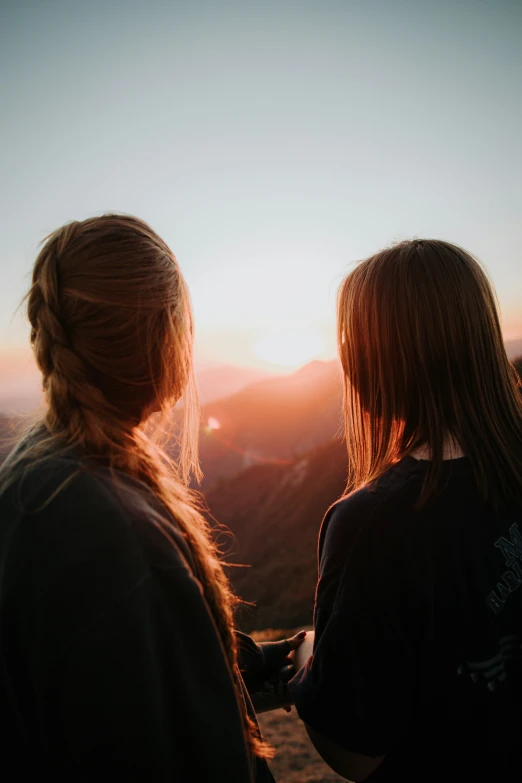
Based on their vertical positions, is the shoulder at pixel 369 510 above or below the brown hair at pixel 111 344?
below

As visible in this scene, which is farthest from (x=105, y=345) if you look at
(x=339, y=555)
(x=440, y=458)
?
(x=440, y=458)

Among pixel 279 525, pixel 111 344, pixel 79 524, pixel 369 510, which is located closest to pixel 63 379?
pixel 111 344

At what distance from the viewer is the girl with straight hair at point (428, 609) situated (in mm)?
1266

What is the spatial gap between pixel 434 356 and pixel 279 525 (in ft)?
103

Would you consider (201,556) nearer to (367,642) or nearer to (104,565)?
(104,565)

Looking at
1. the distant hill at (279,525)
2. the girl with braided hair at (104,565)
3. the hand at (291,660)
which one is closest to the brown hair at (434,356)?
the girl with braided hair at (104,565)

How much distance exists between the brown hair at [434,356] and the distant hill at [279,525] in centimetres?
1502

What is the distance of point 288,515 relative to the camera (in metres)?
31.7

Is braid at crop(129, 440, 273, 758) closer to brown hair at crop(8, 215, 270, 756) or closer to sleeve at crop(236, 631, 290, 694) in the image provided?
brown hair at crop(8, 215, 270, 756)

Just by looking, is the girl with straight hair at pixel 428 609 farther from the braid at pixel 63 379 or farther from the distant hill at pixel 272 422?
the distant hill at pixel 272 422

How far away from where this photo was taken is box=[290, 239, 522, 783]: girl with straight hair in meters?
1.27

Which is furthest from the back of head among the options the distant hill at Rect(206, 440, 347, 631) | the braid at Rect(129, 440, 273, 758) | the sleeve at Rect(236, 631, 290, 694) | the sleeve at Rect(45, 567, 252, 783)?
the distant hill at Rect(206, 440, 347, 631)

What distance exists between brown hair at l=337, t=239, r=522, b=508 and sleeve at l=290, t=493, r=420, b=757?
0.22 m

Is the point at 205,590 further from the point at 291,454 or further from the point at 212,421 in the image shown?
the point at 212,421
